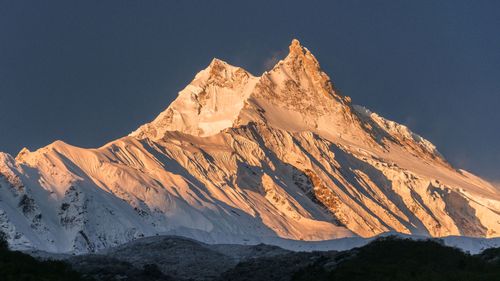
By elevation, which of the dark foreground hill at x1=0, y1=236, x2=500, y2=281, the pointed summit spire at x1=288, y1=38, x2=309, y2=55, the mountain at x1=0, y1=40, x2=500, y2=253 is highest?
the pointed summit spire at x1=288, y1=38, x2=309, y2=55

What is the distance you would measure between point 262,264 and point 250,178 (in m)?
63.0

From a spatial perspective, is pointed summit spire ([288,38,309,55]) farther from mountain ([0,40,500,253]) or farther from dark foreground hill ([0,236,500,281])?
dark foreground hill ([0,236,500,281])

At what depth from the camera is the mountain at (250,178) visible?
292 feet

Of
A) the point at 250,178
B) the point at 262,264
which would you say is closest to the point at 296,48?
the point at 250,178

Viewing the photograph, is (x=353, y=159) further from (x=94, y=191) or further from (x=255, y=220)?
(x=94, y=191)

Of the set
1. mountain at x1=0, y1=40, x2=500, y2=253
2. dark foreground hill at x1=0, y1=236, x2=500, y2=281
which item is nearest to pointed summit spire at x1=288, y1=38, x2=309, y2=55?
mountain at x1=0, y1=40, x2=500, y2=253

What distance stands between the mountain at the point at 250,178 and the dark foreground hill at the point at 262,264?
15.3m

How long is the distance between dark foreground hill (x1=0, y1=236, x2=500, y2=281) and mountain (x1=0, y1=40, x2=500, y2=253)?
15.3 meters

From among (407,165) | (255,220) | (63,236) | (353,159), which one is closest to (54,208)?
(63,236)

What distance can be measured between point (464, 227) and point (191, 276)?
284 ft

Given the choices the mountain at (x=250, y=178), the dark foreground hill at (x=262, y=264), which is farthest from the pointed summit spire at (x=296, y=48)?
the dark foreground hill at (x=262, y=264)

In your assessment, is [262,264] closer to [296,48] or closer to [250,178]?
[250,178]

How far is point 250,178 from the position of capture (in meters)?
124

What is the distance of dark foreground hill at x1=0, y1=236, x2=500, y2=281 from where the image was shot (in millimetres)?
43000
